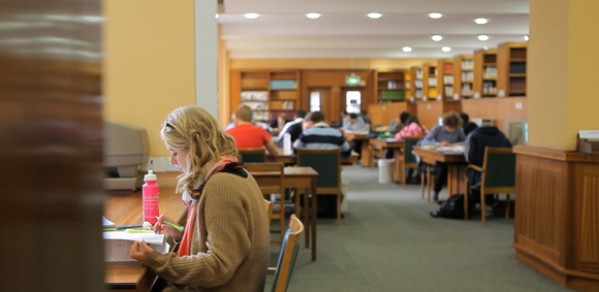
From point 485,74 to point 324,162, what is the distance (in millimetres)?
8930

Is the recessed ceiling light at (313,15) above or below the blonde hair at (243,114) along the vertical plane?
above

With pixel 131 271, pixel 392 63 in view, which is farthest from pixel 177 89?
pixel 392 63

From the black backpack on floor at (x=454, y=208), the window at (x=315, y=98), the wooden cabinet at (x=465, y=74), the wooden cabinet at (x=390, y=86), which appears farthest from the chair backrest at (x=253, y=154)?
the wooden cabinet at (x=390, y=86)

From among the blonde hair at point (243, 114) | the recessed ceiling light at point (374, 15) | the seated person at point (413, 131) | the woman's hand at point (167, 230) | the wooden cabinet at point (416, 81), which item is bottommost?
the woman's hand at point (167, 230)

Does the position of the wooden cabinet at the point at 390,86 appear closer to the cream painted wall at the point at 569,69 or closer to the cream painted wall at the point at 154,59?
the cream painted wall at the point at 569,69

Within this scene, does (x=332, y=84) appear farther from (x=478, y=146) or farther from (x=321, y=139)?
(x=478, y=146)

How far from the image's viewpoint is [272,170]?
223 inches

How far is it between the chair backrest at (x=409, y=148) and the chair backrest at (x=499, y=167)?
319 centimetres

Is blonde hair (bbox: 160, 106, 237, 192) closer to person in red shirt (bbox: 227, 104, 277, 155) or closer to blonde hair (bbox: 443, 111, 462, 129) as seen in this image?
person in red shirt (bbox: 227, 104, 277, 155)

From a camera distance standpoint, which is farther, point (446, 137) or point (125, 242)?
point (446, 137)

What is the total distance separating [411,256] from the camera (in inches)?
221

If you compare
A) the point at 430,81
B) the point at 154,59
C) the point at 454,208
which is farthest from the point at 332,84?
the point at 154,59

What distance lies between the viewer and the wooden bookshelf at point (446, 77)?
1788 cm

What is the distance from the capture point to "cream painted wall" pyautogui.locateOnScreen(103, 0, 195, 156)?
13.5 feet
